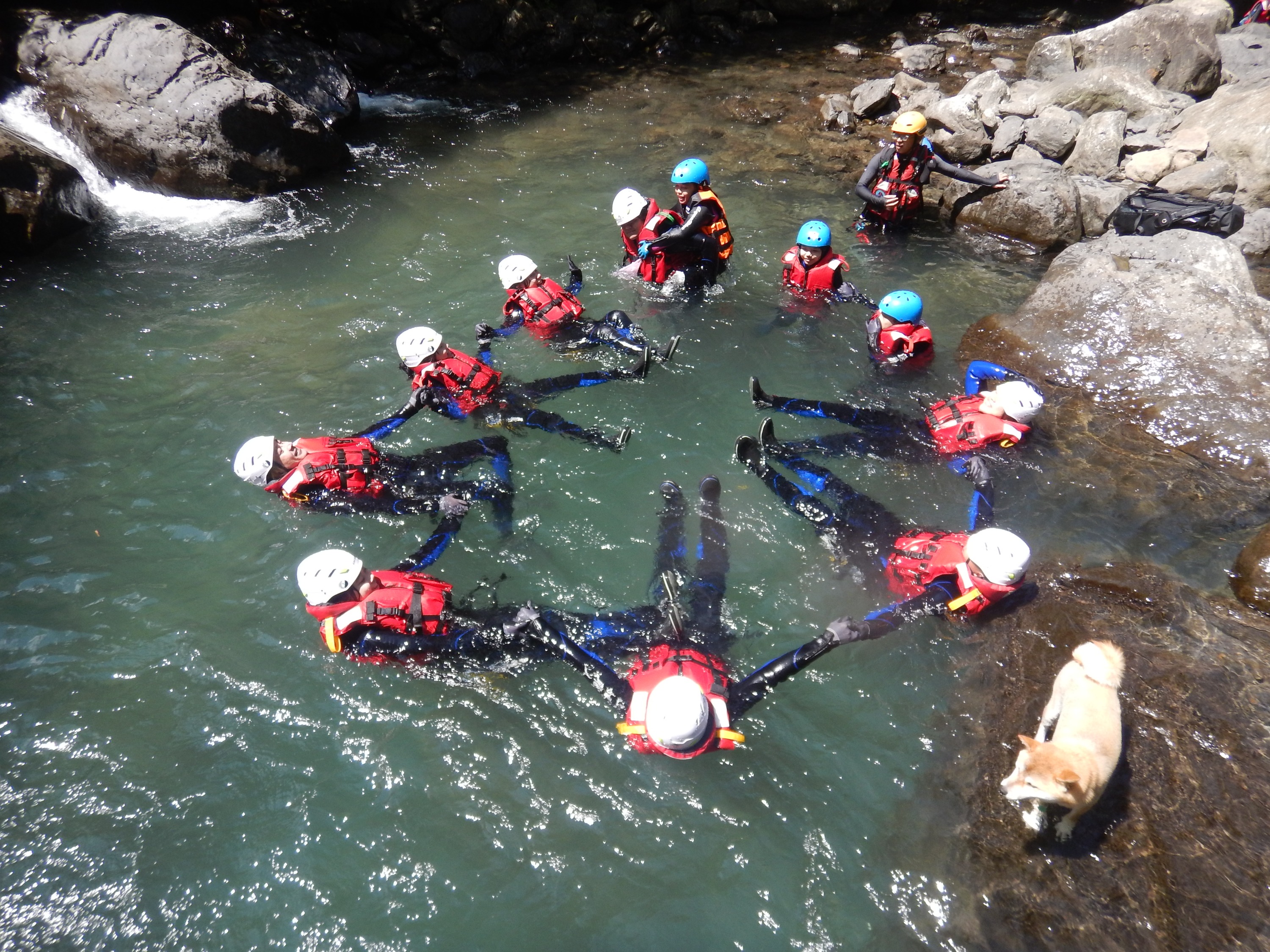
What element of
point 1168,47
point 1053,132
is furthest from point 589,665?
point 1168,47

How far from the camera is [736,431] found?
684 cm

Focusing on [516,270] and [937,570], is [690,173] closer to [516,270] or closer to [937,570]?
[516,270]

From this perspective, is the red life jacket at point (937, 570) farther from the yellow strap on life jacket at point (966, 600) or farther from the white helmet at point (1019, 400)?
the white helmet at point (1019, 400)

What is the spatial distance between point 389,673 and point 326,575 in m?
0.90

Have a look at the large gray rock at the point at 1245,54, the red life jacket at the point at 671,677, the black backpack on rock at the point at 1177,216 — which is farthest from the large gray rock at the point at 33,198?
the large gray rock at the point at 1245,54

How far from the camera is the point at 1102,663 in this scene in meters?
4.09

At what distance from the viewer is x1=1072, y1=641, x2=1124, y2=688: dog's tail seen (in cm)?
406

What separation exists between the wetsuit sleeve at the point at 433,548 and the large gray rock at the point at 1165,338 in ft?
21.1

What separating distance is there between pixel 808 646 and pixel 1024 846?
1.66 m

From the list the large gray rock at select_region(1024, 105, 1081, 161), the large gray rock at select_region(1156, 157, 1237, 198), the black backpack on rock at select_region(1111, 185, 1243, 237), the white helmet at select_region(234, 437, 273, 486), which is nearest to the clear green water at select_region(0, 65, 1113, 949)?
the white helmet at select_region(234, 437, 273, 486)

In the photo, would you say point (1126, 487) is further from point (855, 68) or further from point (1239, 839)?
point (855, 68)

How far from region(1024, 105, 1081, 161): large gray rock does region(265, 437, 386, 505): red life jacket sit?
11.3 meters

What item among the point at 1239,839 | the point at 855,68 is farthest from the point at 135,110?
the point at 1239,839

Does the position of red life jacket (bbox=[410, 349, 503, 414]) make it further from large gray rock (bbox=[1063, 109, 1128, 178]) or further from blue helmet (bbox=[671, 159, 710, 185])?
large gray rock (bbox=[1063, 109, 1128, 178])
